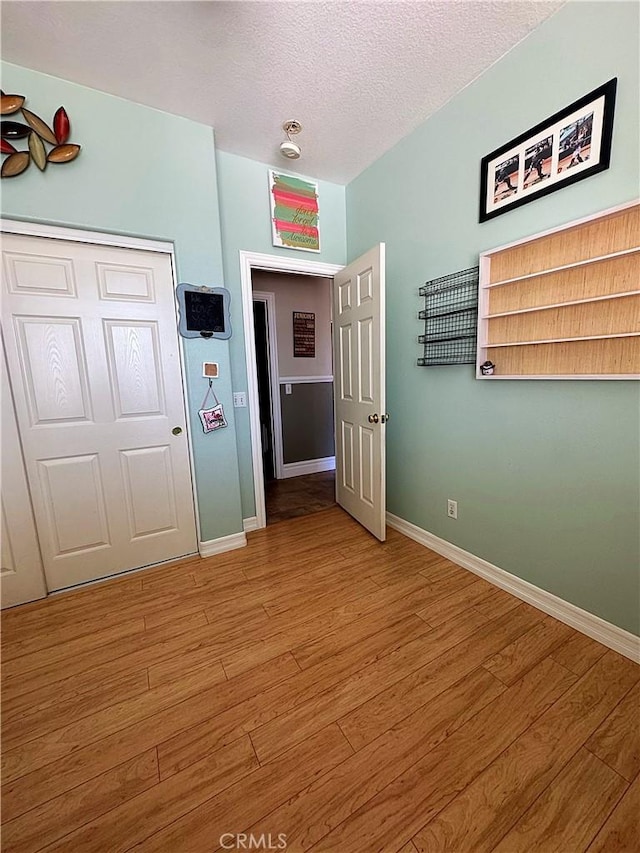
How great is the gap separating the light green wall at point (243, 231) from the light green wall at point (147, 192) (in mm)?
223

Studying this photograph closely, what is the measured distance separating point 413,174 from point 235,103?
1.14 m

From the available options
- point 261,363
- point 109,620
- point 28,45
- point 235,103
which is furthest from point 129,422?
point 261,363

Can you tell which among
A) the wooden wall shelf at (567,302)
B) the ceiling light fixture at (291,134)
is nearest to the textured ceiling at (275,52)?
the ceiling light fixture at (291,134)

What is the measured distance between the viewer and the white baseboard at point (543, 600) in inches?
55.4

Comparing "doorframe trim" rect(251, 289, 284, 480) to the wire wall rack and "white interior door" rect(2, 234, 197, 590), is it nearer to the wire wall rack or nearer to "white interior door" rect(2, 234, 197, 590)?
"white interior door" rect(2, 234, 197, 590)

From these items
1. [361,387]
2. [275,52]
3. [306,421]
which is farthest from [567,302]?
[306,421]

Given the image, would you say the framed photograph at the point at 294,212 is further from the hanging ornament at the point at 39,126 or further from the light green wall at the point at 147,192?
the hanging ornament at the point at 39,126

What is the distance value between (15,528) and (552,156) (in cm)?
325

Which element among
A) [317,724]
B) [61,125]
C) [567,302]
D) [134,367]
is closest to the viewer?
[317,724]

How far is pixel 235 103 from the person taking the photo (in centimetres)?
185

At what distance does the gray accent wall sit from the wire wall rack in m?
2.04

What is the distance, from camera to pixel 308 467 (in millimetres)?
4219

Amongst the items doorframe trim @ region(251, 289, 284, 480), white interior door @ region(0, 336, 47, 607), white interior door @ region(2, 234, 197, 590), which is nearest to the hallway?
doorframe trim @ region(251, 289, 284, 480)

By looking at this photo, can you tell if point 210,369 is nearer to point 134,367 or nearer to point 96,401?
point 134,367
